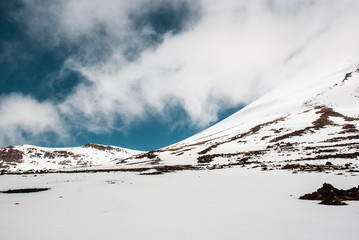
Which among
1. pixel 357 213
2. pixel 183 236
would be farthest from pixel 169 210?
pixel 357 213

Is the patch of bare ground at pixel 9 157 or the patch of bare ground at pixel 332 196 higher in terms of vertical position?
the patch of bare ground at pixel 9 157

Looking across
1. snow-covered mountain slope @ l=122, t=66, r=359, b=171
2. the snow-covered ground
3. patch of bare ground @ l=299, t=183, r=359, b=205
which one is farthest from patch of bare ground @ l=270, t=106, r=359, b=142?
the snow-covered ground

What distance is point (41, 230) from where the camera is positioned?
6.69 m

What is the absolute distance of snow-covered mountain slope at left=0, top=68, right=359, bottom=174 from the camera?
33994 millimetres

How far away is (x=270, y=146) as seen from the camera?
170 ft

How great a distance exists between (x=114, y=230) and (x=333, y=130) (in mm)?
67141

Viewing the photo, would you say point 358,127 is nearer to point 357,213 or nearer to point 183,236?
point 357,213

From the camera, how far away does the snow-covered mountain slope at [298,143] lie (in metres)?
30.3

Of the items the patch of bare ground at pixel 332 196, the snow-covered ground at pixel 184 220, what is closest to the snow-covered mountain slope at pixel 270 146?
the patch of bare ground at pixel 332 196

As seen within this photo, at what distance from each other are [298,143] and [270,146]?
6.21 meters

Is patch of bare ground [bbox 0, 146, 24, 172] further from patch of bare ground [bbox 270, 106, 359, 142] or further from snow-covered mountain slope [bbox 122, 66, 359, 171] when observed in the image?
patch of bare ground [bbox 270, 106, 359, 142]

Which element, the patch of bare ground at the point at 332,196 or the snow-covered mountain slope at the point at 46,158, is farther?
the snow-covered mountain slope at the point at 46,158

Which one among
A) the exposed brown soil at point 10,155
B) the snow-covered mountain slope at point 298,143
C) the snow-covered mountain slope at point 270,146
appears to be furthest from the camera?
the exposed brown soil at point 10,155

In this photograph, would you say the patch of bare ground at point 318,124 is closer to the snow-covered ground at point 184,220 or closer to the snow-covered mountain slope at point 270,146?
the snow-covered mountain slope at point 270,146
